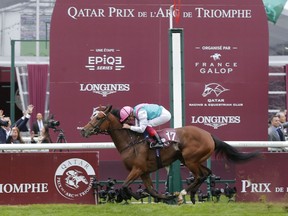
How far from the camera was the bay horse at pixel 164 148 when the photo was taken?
43.9 feet

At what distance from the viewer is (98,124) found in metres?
13.5

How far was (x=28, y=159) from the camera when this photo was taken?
1381cm

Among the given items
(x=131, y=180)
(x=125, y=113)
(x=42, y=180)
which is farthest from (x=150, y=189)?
(x=42, y=180)

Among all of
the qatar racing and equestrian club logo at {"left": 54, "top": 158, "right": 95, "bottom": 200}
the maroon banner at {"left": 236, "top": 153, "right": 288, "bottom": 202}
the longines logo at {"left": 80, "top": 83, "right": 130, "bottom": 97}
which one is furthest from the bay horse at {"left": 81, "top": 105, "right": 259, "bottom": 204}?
the longines logo at {"left": 80, "top": 83, "right": 130, "bottom": 97}

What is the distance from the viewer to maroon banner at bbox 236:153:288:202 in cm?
1415

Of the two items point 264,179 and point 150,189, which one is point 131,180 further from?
point 264,179

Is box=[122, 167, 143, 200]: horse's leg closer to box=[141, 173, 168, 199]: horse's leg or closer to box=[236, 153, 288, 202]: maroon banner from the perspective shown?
box=[141, 173, 168, 199]: horse's leg

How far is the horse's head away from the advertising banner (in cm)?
268

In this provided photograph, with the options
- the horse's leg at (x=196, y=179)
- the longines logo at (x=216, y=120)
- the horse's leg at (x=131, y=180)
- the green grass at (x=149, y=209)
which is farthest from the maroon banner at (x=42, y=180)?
the longines logo at (x=216, y=120)

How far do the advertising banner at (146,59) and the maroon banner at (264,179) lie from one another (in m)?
2.19

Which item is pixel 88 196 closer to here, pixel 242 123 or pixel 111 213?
pixel 111 213

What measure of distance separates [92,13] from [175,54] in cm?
243

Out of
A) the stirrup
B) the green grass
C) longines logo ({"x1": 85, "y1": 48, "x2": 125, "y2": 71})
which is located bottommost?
the green grass

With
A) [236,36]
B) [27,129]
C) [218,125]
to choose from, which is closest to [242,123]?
[218,125]
